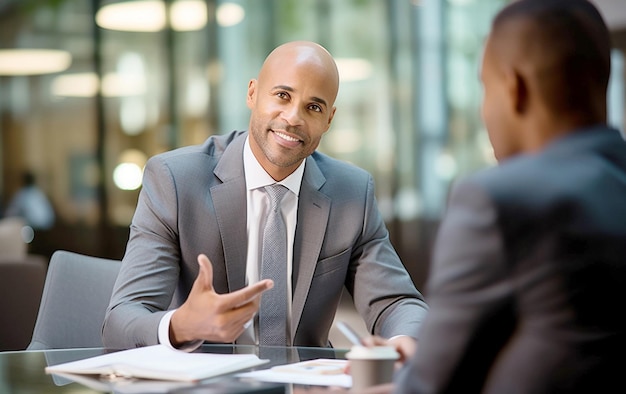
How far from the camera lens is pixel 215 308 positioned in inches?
74.4

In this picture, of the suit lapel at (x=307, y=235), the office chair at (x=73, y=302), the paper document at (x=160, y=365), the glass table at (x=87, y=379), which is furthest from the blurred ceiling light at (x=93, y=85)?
the paper document at (x=160, y=365)

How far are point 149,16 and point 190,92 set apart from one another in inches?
31.8

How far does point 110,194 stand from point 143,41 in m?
1.48

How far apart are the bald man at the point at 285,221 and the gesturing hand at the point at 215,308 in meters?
0.48

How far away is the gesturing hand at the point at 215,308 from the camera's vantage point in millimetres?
1847

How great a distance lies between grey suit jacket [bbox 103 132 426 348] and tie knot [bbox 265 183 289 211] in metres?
0.06

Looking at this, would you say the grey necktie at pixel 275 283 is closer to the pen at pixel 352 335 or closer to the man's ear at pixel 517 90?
the pen at pixel 352 335

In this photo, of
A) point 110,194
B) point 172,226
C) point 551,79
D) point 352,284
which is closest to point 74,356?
point 172,226

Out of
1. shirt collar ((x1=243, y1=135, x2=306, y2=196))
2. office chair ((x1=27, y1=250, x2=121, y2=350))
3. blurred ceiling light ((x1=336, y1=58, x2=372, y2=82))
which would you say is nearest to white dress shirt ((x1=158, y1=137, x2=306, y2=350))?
shirt collar ((x1=243, y1=135, x2=306, y2=196))

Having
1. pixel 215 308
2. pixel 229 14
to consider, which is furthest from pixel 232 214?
pixel 229 14

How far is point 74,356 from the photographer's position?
218 centimetres

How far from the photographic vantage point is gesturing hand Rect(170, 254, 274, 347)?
6.06ft

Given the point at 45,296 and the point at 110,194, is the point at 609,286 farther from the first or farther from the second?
the point at 110,194

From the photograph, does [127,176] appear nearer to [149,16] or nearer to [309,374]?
[149,16]
